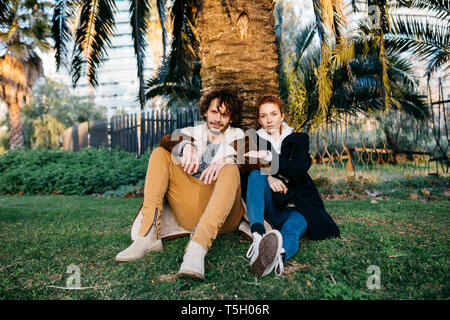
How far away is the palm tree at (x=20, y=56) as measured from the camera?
46.3ft

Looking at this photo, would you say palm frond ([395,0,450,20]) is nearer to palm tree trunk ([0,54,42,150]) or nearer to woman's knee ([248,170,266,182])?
woman's knee ([248,170,266,182])

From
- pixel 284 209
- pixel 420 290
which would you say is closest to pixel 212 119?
pixel 284 209

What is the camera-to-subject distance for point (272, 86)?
3.17 metres

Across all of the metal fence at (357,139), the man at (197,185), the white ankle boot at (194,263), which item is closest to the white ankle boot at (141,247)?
the man at (197,185)

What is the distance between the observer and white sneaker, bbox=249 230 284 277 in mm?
1905

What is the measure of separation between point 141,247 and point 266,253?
985 millimetres

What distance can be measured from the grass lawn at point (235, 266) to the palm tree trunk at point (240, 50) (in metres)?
1.48

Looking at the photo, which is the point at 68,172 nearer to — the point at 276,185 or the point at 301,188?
the point at 276,185

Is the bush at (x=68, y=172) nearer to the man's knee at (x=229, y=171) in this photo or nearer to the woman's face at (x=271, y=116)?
the woman's face at (x=271, y=116)

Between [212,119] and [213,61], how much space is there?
0.74 m
